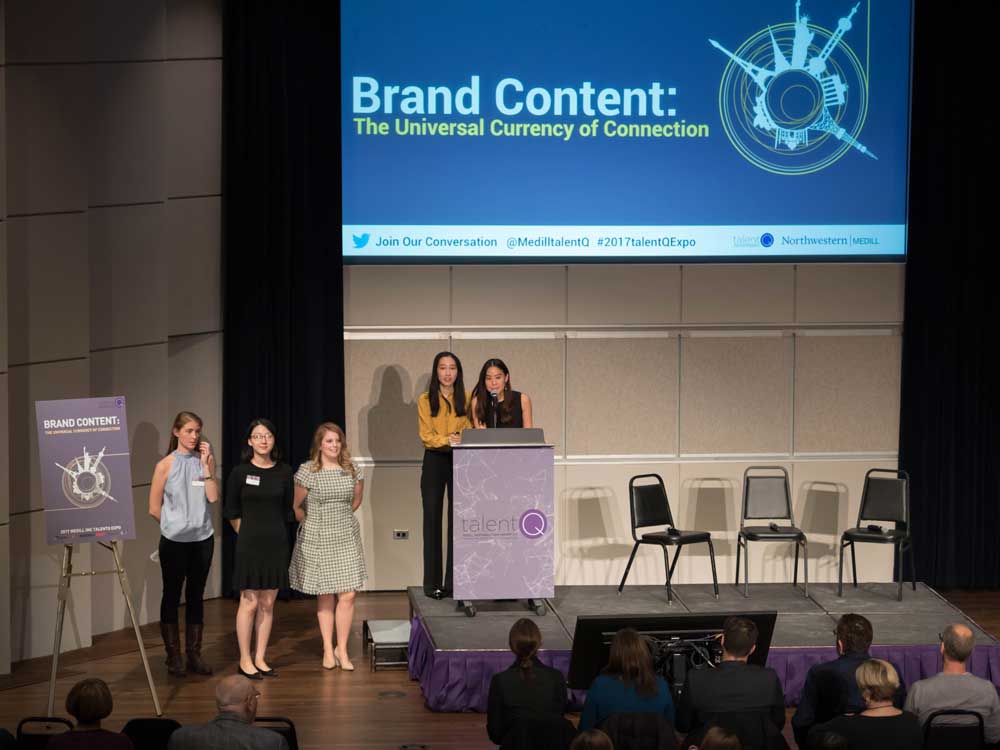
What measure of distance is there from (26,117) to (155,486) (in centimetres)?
227

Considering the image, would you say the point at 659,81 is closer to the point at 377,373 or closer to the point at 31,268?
the point at 377,373

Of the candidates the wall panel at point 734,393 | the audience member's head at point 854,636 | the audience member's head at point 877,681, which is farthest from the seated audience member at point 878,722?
the wall panel at point 734,393

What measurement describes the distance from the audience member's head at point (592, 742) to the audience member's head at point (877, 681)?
1252mm

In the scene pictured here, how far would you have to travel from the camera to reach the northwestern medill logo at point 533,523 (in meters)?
7.84

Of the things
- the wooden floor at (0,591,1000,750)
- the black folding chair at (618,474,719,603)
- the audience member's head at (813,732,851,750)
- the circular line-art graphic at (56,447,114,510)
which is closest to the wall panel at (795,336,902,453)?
the black folding chair at (618,474,719,603)

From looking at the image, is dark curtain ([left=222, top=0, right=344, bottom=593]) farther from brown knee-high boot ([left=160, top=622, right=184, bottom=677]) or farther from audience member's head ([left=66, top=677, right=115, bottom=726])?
audience member's head ([left=66, top=677, right=115, bottom=726])

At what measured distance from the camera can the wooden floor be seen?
6.91 meters

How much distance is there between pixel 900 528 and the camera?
29.8 ft

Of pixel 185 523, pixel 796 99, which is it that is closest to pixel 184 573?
pixel 185 523

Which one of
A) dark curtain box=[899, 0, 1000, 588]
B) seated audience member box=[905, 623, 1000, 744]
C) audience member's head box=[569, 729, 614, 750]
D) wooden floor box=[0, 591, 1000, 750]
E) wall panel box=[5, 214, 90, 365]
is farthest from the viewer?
dark curtain box=[899, 0, 1000, 588]

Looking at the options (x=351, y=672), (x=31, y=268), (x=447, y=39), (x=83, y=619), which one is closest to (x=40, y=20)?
(x=31, y=268)

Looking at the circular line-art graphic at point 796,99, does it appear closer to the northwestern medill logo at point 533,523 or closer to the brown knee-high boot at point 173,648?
the northwestern medill logo at point 533,523

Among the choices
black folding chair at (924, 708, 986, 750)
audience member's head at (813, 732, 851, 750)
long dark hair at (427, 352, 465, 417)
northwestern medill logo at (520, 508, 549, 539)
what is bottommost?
black folding chair at (924, 708, 986, 750)

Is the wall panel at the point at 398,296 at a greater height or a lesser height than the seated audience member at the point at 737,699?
greater
